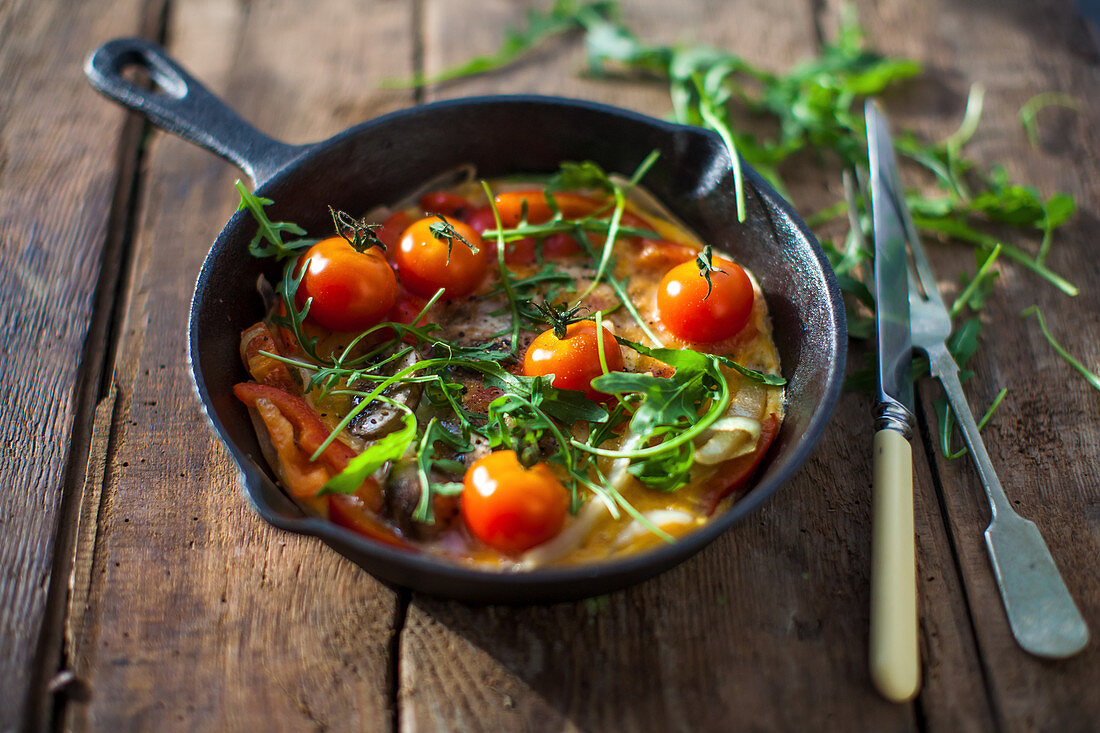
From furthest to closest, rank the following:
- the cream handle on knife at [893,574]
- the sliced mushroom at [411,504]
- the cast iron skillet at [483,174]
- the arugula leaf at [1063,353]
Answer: the arugula leaf at [1063,353], the sliced mushroom at [411,504], the cream handle on knife at [893,574], the cast iron skillet at [483,174]

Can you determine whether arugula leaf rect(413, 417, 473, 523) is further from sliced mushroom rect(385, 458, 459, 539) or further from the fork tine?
the fork tine

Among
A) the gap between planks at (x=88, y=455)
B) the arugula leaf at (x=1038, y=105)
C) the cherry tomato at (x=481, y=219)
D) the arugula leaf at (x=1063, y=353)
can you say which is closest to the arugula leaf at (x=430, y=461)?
the cherry tomato at (x=481, y=219)

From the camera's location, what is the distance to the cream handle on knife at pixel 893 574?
1923 millimetres

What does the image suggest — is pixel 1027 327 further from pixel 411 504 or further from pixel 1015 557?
pixel 411 504

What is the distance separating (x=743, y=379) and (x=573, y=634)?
0.85 meters

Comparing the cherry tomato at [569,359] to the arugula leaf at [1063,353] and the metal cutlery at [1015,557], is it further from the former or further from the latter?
the arugula leaf at [1063,353]

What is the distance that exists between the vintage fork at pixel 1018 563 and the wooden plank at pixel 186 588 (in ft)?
5.22

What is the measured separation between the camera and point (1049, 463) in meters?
2.42

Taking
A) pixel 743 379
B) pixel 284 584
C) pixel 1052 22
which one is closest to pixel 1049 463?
pixel 743 379

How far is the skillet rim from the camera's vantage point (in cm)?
170

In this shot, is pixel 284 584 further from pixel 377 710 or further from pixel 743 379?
pixel 743 379

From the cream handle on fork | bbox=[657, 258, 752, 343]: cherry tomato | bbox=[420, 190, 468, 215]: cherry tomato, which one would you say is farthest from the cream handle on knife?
bbox=[420, 190, 468, 215]: cherry tomato

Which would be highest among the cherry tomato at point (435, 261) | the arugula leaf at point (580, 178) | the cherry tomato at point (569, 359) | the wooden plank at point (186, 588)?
the arugula leaf at point (580, 178)

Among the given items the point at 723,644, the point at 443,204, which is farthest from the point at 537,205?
the point at 723,644
